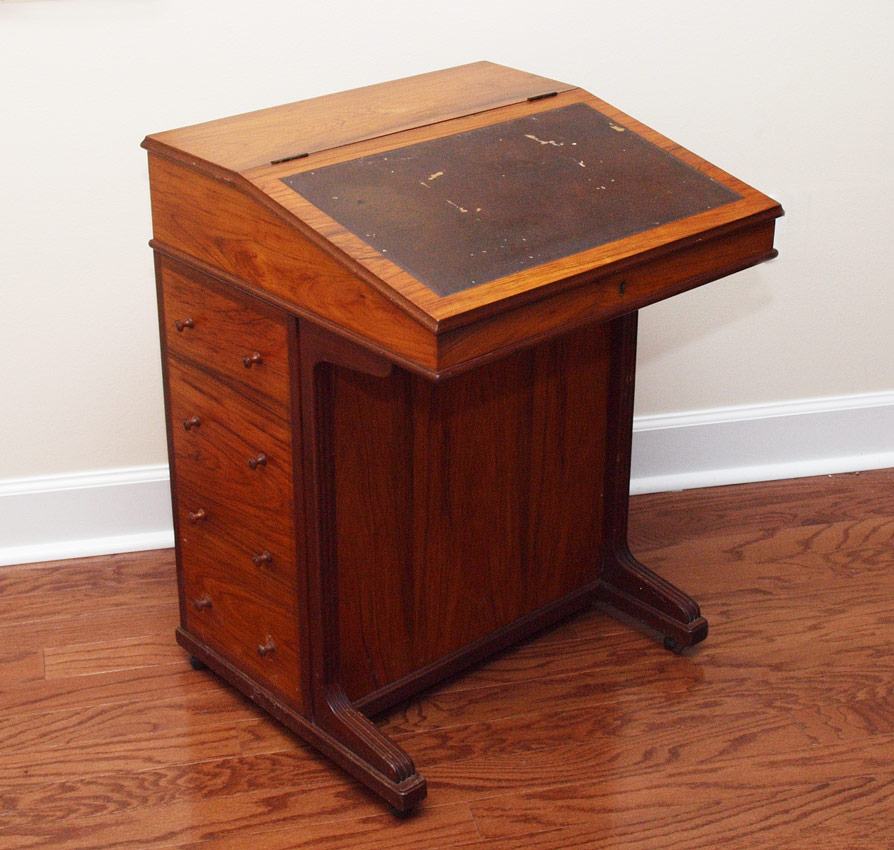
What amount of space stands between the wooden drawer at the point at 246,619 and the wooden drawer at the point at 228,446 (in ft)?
0.46

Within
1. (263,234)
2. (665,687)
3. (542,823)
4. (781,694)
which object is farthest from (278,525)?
(781,694)

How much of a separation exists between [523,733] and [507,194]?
959 mm

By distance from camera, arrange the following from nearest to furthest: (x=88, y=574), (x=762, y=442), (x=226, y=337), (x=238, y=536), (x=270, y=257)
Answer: (x=270, y=257)
(x=226, y=337)
(x=238, y=536)
(x=88, y=574)
(x=762, y=442)

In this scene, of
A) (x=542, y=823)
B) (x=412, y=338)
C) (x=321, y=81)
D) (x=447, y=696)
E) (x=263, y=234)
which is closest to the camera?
(x=412, y=338)

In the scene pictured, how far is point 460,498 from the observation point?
2.32 m

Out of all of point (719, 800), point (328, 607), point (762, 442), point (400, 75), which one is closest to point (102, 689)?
point (328, 607)

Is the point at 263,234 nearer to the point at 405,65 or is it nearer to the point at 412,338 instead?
the point at 412,338

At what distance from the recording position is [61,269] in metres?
2.72

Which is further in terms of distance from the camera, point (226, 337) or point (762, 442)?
point (762, 442)

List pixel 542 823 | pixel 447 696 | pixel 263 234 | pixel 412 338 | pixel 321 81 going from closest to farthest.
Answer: pixel 412 338 < pixel 263 234 < pixel 542 823 < pixel 447 696 < pixel 321 81

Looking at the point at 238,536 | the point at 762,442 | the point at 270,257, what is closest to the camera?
the point at 270,257

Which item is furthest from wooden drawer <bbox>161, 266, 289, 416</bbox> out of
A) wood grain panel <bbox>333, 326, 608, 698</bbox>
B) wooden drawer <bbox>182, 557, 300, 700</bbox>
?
wooden drawer <bbox>182, 557, 300, 700</bbox>

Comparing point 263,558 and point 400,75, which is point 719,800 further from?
point 400,75

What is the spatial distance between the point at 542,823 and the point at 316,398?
78 centimetres
